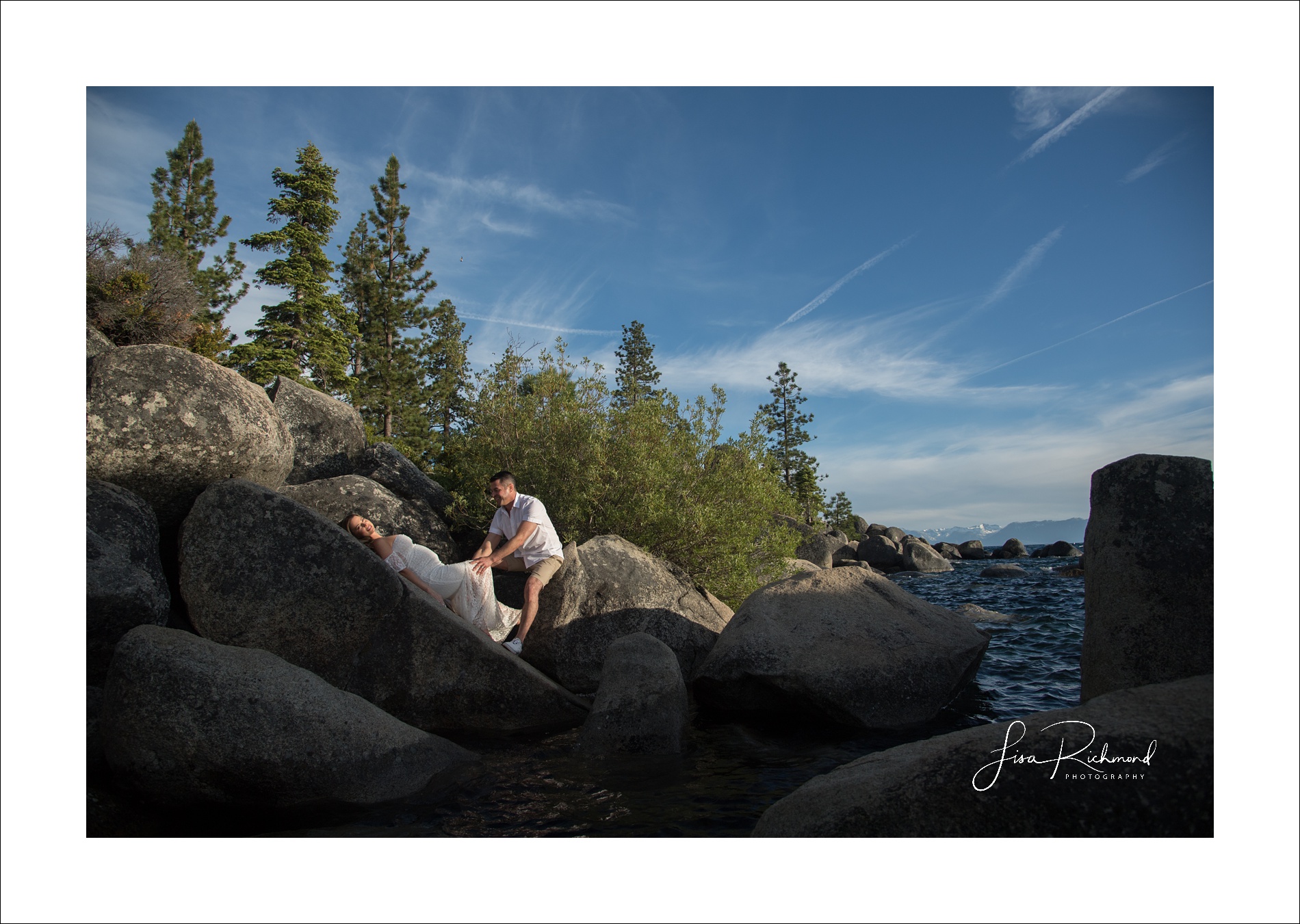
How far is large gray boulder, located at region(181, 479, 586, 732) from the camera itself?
754cm

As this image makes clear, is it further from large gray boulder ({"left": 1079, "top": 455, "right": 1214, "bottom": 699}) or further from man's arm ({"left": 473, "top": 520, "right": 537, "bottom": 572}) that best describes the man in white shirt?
large gray boulder ({"left": 1079, "top": 455, "right": 1214, "bottom": 699})

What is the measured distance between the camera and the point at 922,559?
4419 centimetres

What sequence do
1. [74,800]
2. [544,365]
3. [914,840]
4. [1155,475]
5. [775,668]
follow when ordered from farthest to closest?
[544,365] → [775,668] → [1155,475] → [74,800] → [914,840]

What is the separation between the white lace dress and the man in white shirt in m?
0.19

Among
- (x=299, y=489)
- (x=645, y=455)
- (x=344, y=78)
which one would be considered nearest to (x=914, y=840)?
(x=344, y=78)

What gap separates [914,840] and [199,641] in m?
5.75

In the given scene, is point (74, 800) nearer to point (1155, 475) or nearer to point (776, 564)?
point (1155, 475)

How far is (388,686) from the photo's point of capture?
7621 millimetres

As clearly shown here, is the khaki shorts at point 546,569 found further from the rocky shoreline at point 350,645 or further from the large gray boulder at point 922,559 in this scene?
the large gray boulder at point 922,559

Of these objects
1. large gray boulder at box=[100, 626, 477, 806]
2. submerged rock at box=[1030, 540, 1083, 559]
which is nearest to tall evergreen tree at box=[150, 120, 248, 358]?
large gray boulder at box=[100, 626, 477, 806]

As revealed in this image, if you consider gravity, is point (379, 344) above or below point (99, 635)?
above

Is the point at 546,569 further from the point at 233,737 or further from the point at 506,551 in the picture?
the point at 233,737

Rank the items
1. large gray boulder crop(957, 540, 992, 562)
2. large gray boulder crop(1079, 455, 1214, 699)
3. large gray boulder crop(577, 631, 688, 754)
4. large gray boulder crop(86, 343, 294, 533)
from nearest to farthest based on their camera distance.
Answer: large gray boulder crop(1079, 455, 1214, 699)
large gray boulder crop(577, 631, 688, 754)
large gray boulder crop(86, 343, 294, 533)
large gray boulder crop(957, 540, 992, 562)

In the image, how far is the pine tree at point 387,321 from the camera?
123 ft
